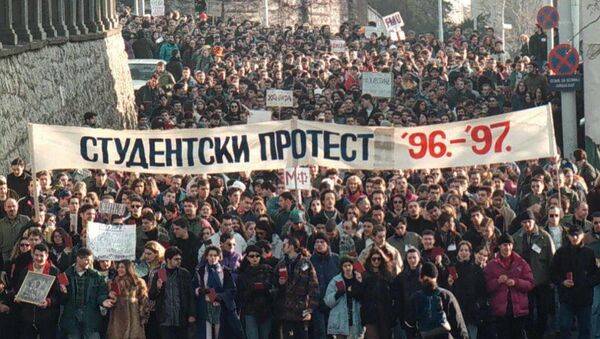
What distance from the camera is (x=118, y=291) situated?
20.1m

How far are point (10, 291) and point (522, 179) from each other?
8654 mm

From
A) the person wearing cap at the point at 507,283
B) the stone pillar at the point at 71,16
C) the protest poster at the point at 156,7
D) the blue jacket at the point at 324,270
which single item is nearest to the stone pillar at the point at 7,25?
the stone pillar at the point at 71,16

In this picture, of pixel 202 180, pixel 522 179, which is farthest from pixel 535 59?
pixel 202 180

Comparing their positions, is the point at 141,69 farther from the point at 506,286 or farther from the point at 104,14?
the point at 506,286

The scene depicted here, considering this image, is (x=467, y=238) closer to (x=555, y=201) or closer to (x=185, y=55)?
(x=555, y=201)

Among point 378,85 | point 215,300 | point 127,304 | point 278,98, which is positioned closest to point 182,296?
point 215,300

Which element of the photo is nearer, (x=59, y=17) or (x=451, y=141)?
(x=451, y=141)

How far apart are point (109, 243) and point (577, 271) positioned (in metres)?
4.66

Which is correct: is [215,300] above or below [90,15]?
below

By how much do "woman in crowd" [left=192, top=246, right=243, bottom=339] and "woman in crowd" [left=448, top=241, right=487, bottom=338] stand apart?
2.18m

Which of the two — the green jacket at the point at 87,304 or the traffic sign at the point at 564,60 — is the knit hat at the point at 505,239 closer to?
the green jacket at the point at 87,304

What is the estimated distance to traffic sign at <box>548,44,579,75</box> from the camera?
108 ft

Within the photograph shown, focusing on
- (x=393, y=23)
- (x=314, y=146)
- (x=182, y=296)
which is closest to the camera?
(x=182, y=296)

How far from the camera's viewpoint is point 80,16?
42000 millimetres
